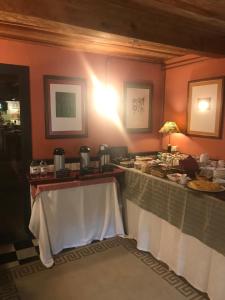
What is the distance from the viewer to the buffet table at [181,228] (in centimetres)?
182

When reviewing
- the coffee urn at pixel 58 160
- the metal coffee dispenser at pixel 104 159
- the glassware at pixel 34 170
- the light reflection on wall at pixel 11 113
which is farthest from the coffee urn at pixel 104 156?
the light reflection on wall at pixel 11 113

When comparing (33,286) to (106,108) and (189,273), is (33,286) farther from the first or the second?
(106,108)

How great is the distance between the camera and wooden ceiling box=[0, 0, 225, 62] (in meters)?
1.74

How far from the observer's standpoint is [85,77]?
9.85 ft

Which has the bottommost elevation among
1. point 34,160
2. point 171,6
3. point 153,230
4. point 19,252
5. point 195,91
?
point 19,252

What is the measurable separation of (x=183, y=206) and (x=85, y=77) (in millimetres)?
1883

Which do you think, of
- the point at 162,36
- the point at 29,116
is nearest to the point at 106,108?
the point at 29,116

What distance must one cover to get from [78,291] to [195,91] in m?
2.55

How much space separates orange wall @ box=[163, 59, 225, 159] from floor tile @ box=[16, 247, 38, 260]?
2.23m

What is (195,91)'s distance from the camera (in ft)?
10.2

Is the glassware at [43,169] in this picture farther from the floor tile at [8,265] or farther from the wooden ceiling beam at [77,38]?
the wooden ceiling beam at [77,38]

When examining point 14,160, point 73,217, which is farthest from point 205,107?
point 14,160

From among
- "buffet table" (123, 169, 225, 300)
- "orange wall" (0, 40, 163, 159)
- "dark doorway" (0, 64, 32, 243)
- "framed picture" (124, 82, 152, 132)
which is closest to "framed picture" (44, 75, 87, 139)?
"orange wall" (0, 40, 163, 159)

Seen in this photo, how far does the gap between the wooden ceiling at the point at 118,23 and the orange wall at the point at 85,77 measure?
0.13 metres
